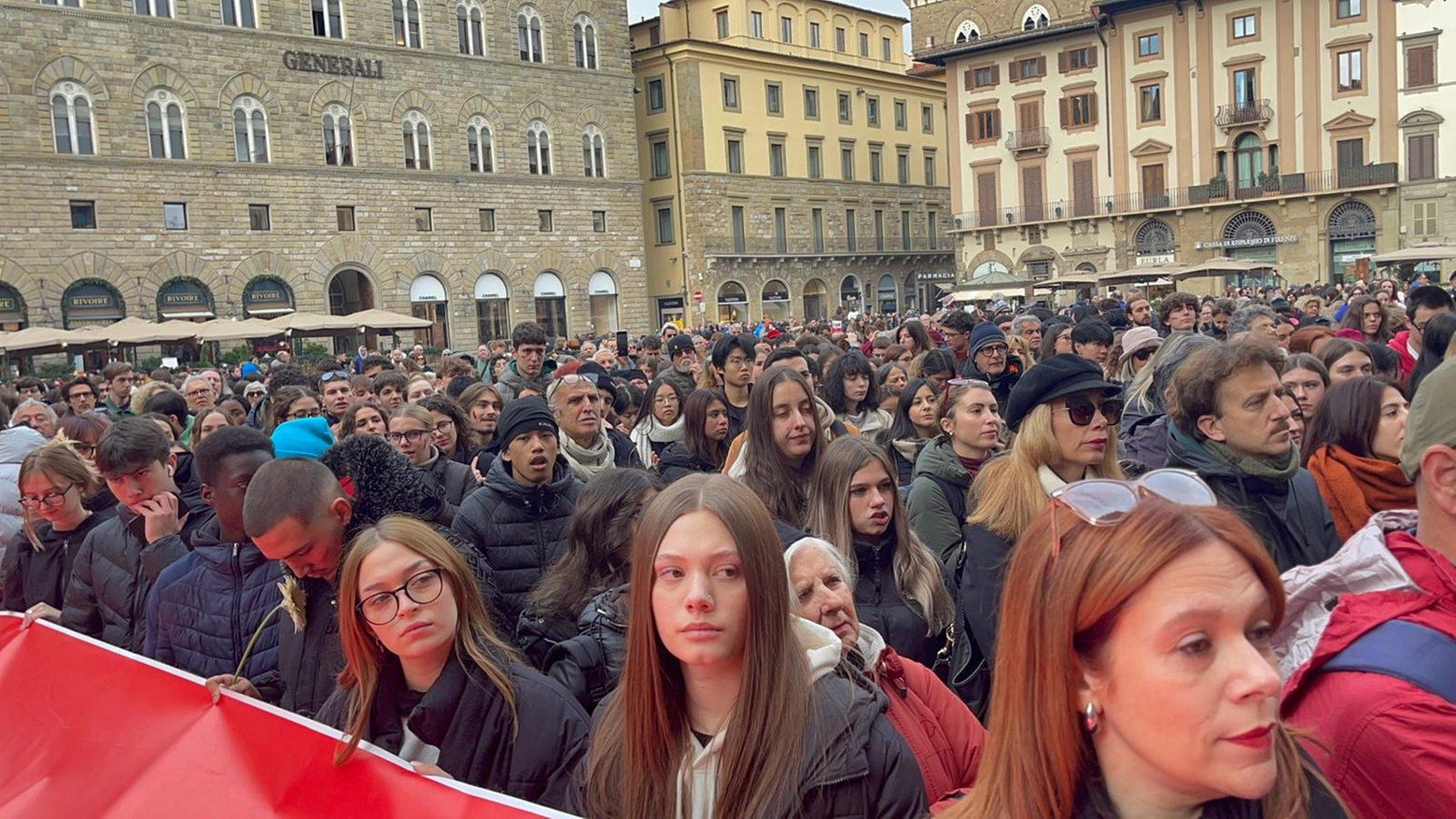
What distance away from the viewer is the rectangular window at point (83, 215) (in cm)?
3172

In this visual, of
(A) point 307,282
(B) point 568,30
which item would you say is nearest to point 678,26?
(B) point 568,30

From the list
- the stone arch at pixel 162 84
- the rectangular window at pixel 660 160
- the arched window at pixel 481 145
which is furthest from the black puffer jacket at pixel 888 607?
the rectangular window at pixel 660 160

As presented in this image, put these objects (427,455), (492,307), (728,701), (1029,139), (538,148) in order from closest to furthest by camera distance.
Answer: (728,701) → (427,455) → (492,307) → (538,148) → (1029,139)

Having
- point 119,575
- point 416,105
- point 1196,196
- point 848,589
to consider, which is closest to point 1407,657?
point 848,589

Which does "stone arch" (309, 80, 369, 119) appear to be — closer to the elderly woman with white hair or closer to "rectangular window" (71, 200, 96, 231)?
"rectangular window" (71, 200, 96, 231)

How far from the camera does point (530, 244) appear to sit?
41.7m

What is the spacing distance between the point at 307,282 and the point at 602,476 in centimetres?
3528

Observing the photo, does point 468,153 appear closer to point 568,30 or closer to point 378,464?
point 568,30

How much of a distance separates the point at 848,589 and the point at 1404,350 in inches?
282

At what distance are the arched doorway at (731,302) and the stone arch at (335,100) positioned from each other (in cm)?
1691

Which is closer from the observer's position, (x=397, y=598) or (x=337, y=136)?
(x=397, y=598)

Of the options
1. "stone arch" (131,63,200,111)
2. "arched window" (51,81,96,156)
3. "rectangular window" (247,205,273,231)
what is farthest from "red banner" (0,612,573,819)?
"rectangular window" (247,205,273,231)

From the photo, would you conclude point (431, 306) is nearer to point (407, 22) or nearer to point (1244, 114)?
point (407, 22)

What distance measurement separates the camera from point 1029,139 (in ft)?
149
